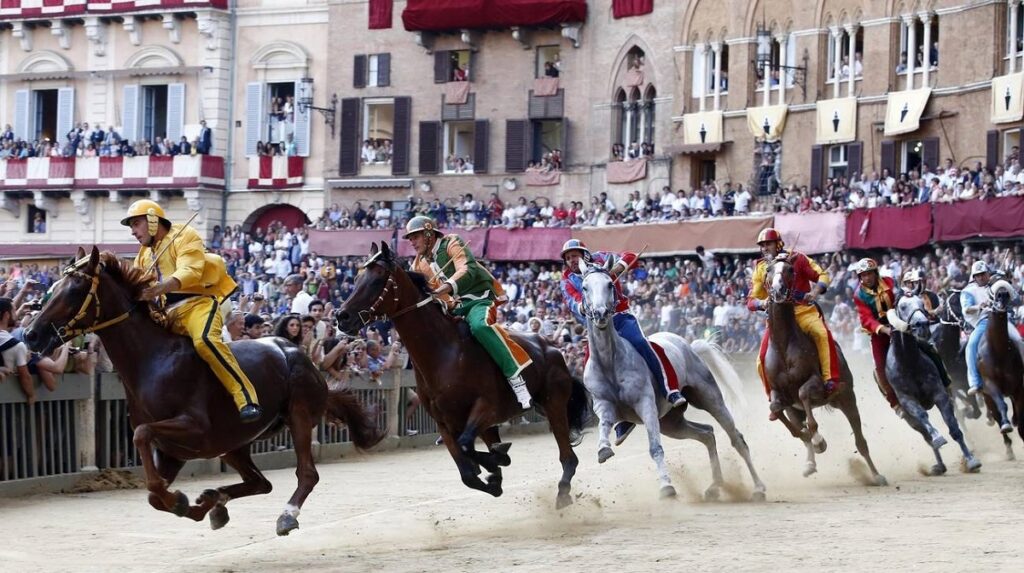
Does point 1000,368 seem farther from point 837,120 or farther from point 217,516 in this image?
point 837,120

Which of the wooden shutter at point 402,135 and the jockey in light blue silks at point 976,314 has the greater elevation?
the wooden shutter at point 402,135

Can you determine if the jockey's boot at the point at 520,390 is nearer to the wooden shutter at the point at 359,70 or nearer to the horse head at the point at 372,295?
the horse head at the point at 372,295

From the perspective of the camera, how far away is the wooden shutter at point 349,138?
5866 centimetres

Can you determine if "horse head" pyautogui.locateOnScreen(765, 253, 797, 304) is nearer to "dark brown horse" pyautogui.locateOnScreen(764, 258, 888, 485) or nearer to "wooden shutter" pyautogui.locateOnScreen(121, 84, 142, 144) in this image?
"dark brown horse" pyautogui.locateOnScreen(764, 258, 888, 485)

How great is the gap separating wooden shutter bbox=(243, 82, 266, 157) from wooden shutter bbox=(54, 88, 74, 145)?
7.17 m

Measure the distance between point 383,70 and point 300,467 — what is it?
45862mm

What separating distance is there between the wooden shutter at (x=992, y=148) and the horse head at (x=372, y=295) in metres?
31.1

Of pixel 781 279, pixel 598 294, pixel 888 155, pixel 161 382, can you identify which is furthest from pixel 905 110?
pixel 161 382

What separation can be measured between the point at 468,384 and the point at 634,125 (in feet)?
132

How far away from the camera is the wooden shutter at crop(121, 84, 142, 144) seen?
60.8 m

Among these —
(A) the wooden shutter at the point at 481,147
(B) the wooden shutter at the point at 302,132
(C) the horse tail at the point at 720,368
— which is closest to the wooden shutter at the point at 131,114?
(B) the wooden shutter at the point at 302,132

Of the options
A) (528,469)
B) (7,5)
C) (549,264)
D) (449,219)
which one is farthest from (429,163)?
(528,469)

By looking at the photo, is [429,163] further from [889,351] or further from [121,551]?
[121,551]

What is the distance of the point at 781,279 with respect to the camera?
55.7 feet
